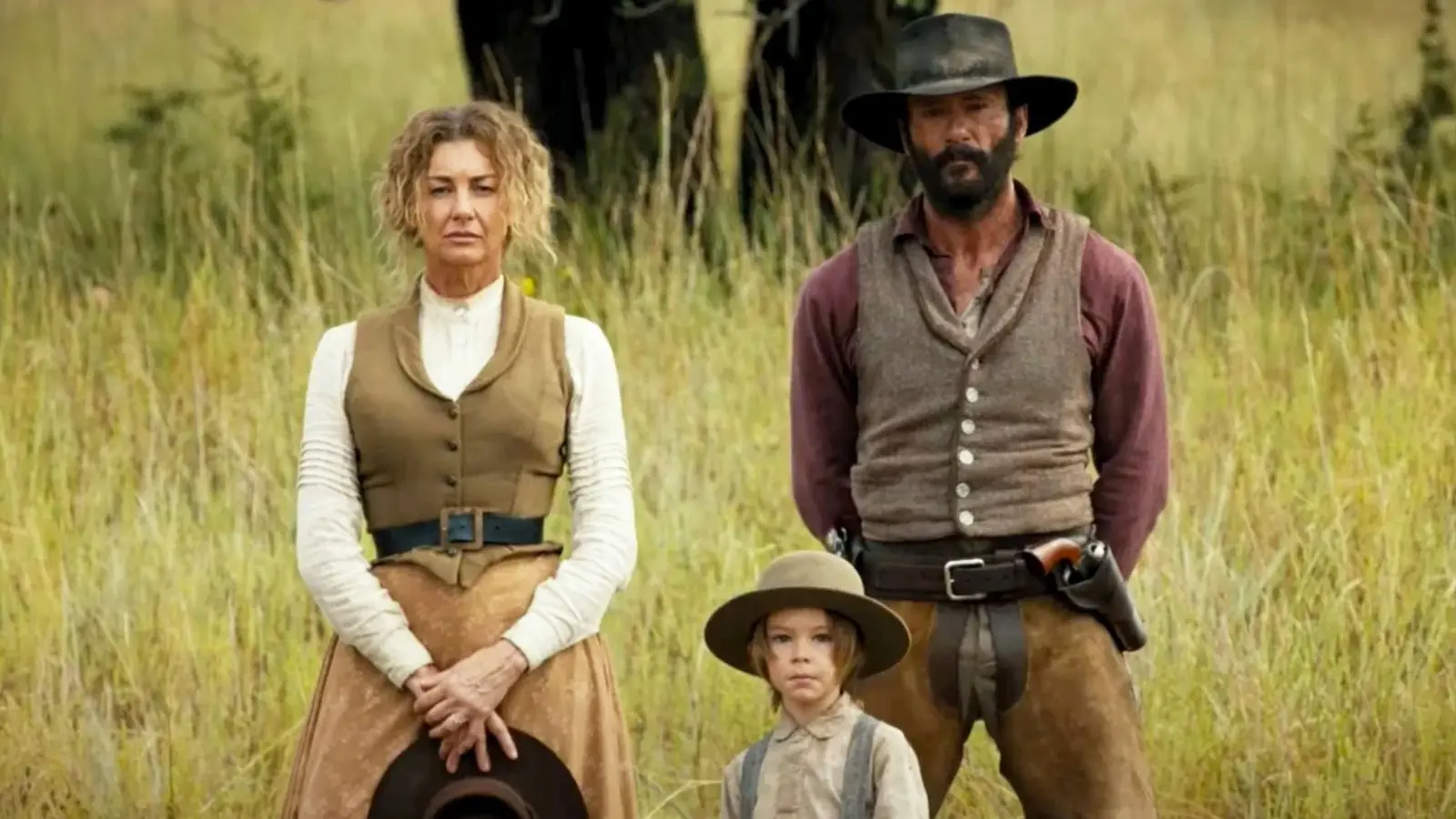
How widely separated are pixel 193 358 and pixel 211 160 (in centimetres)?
185

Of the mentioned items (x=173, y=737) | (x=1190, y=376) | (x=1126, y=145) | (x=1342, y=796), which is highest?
(x=1126, y=145)

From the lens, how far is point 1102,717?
3.68 m

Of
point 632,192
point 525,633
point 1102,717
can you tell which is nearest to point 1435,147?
point 632,192

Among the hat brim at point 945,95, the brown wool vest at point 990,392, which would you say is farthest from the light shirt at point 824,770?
the hat brim at point 945,95

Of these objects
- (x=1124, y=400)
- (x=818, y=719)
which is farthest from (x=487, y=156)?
(x=1124, y=400)

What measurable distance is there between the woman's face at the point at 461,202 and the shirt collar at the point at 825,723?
0.77 meters

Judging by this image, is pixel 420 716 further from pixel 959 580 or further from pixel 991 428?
→ pixel 991 428

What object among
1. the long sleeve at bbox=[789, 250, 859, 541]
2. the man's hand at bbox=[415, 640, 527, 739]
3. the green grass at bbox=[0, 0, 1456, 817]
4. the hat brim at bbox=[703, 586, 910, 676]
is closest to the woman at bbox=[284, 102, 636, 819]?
the man's hand at bbox=[415, 640, 527, 739]

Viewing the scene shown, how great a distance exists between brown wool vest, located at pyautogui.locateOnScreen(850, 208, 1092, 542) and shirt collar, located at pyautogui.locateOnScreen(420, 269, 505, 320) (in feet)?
1.86

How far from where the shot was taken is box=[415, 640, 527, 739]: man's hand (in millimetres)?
3430

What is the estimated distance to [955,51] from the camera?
12.1 ft

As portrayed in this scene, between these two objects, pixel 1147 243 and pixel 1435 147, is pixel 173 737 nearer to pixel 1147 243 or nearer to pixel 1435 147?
pixel 1147 243

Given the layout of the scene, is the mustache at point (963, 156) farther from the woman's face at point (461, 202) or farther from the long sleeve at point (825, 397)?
the woman's face at point (461, 202)

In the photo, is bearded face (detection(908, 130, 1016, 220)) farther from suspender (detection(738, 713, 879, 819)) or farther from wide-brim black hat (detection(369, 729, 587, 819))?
wide-brim black hat (detection(369, 729, 587, 819))
